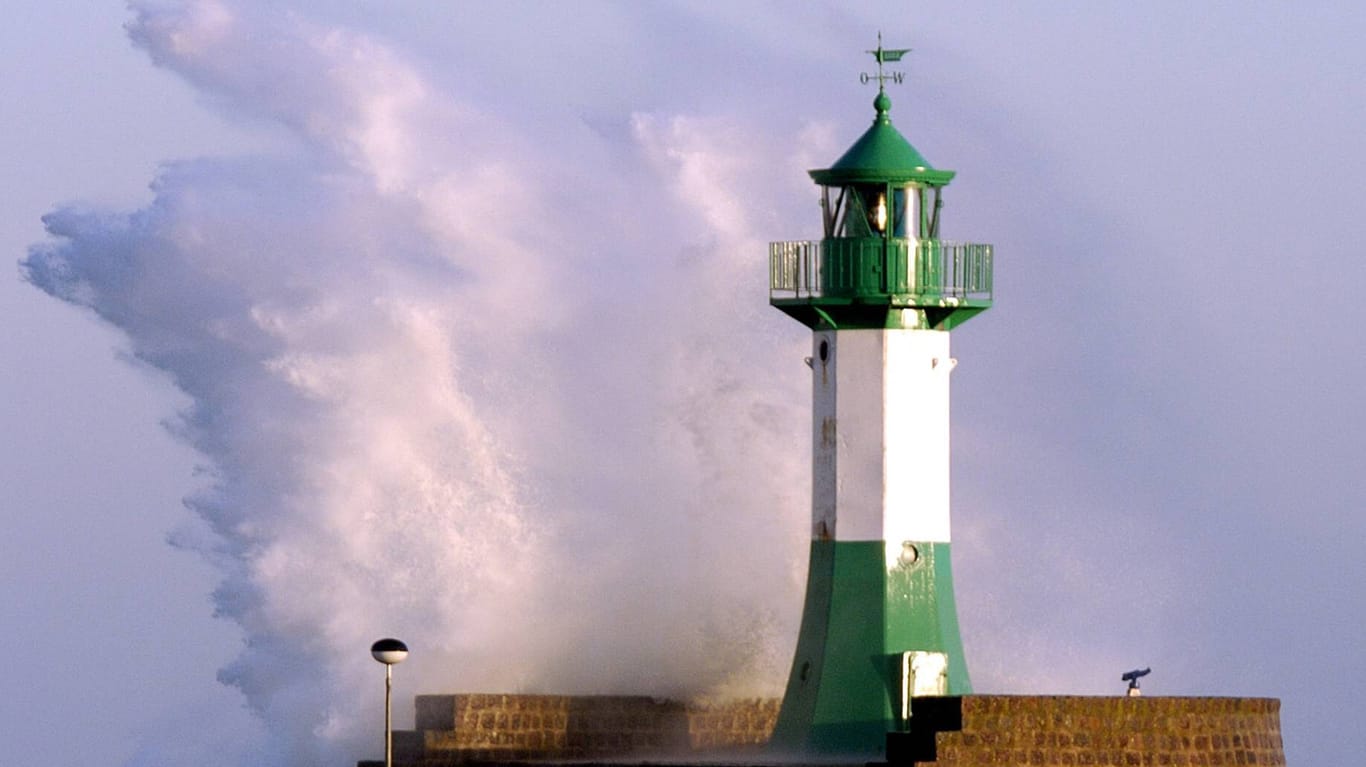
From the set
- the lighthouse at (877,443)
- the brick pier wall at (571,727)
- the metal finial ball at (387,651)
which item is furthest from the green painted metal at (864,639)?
the metal finial ball at (387,651)

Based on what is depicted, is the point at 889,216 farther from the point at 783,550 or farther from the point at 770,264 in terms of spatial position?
the point at 783,550

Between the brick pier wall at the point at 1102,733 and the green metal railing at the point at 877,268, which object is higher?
the green metal railing at the point at 877,268

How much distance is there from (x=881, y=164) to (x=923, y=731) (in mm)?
6165

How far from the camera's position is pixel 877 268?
44906 mm

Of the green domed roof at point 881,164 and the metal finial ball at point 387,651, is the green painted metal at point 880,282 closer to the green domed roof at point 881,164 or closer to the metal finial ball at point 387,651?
the green domed roof at point 881,164

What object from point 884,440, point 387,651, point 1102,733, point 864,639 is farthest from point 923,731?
point 387,651

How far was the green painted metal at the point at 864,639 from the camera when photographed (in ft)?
146

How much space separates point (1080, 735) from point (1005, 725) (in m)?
0.85

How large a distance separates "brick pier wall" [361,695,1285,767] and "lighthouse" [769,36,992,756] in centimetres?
135

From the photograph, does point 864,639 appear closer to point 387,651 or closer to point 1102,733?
point 1102,733

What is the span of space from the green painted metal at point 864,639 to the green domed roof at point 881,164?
3671 mm

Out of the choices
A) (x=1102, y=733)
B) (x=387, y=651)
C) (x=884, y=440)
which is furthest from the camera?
(x=884, y=440)

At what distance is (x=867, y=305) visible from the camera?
1762 inches

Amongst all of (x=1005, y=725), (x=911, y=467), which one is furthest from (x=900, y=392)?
(x=1005, y=725)
